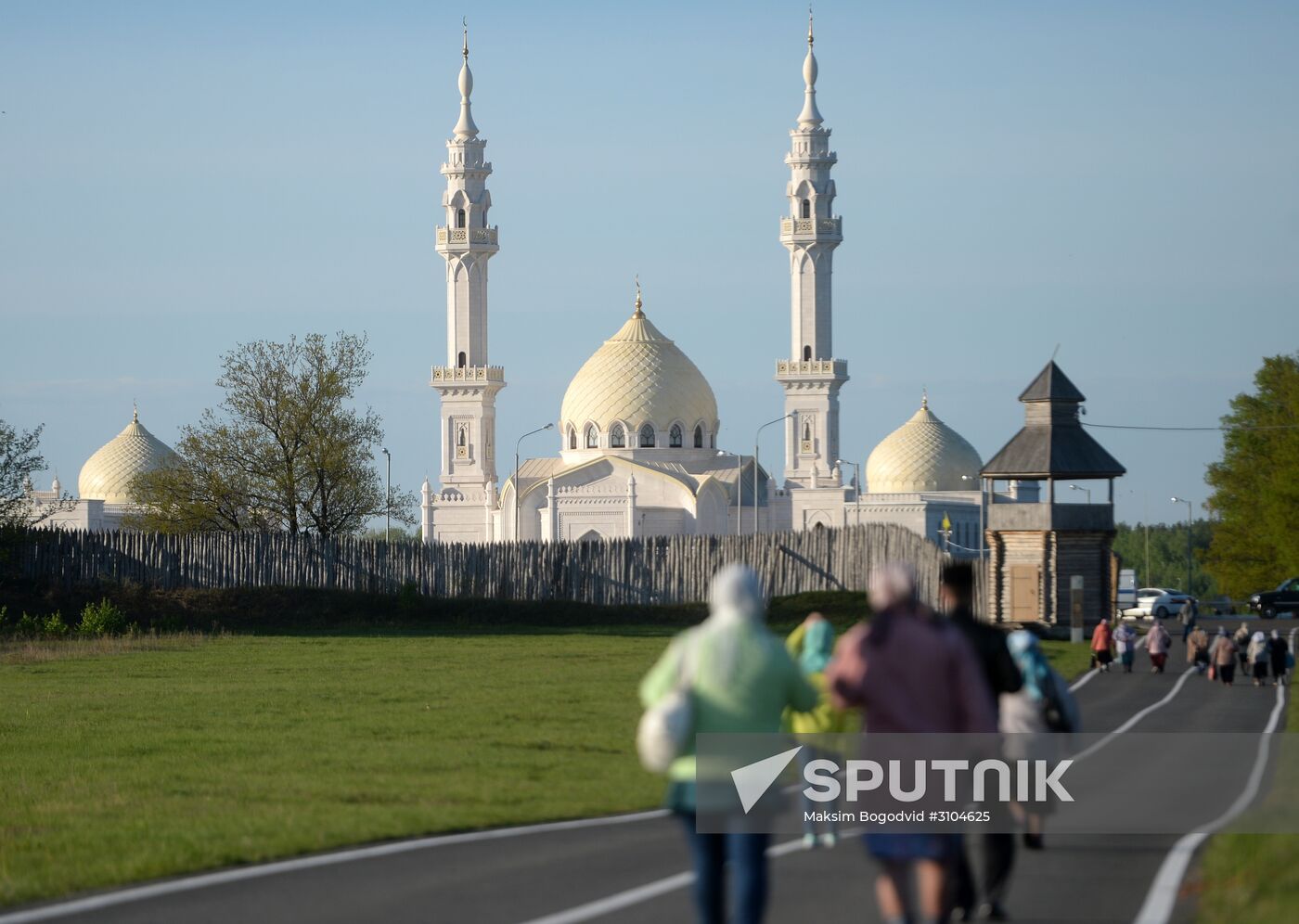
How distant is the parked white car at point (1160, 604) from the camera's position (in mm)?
57438

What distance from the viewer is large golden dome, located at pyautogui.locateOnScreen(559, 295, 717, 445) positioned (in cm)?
8769

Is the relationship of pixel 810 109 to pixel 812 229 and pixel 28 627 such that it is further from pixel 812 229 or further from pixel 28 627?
pixel 28 627

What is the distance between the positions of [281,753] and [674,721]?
12.0m

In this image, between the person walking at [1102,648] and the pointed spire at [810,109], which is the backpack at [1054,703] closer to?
the person walking at [1102,648]

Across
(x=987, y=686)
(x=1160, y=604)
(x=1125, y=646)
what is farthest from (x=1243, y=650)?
(x=987, y=686)

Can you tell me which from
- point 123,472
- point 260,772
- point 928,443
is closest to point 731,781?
point 260,772

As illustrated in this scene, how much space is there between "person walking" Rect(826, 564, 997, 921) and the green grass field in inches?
227

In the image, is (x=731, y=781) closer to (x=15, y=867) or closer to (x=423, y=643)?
(x=15, y=867)

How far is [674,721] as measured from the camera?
7930 mm

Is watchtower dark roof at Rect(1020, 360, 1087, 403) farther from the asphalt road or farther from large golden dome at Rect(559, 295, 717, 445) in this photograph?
large golden dome at Rect(559, 295, 717, 445)

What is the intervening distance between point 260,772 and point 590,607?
1263 inches

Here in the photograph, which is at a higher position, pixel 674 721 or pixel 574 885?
pixel 674 721

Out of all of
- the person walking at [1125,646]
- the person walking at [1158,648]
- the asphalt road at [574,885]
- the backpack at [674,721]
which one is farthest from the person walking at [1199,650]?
the backpack at [674,721]

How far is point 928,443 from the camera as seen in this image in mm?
94312
